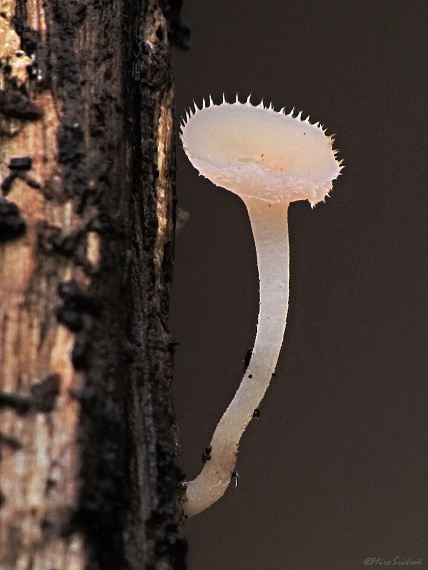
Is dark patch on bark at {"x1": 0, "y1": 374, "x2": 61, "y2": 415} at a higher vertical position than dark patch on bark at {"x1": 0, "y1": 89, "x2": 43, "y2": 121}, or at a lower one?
lower

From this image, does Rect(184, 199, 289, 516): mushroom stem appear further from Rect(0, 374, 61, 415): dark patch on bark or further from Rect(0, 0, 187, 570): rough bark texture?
Rect(0, 374, 61, 415): dark patch on bark

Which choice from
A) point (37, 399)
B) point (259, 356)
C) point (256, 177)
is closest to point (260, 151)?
point (256, 177)

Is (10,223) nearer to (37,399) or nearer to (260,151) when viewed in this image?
(37,399)

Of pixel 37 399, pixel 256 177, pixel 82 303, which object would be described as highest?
pixel 256 177

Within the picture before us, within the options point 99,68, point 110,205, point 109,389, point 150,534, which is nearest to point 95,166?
point 110,205

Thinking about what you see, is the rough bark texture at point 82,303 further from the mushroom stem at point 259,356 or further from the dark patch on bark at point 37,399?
the mushroom stem at point 259,356

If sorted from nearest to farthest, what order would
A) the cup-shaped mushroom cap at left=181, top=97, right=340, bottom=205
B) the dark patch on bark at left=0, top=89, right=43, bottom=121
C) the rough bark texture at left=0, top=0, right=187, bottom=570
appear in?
the rough bark texture at left=0, top=0, right=187, bottom=570 → the dark patch on bark at left=0, top=89, right=43, bottom=121 → the cup-shaped mushroom cap at left=181, top=97, right=340, bottom=205

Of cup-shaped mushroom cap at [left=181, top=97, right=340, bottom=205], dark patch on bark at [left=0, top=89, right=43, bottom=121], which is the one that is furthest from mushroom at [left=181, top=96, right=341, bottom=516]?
dark patch on bark at [left=0, top=89, right=43, bottom=121]

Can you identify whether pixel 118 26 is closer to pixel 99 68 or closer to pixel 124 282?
pixel 99 68
